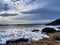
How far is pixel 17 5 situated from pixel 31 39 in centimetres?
180

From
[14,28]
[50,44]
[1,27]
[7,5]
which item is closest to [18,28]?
[14,28]

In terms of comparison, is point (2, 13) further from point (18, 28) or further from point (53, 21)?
point (53, 21)

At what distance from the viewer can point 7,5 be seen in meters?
7.51

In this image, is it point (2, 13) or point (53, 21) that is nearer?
point (2, 13)

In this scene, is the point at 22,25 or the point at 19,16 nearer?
the point at 19,16

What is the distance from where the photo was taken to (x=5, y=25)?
27.1ft

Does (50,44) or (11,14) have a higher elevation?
(11,14)

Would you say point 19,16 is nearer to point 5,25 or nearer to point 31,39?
point 5,25

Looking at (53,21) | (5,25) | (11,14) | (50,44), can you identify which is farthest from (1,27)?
(50,44)

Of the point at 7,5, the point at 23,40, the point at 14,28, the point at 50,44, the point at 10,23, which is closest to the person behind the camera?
the point at 50,44

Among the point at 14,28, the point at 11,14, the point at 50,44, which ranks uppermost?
the point at 11,14

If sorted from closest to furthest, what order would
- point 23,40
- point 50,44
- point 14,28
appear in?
point 50,44, point 23,40, point 14,28

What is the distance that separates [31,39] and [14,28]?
2.31m

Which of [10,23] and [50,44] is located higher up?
[10,23]
